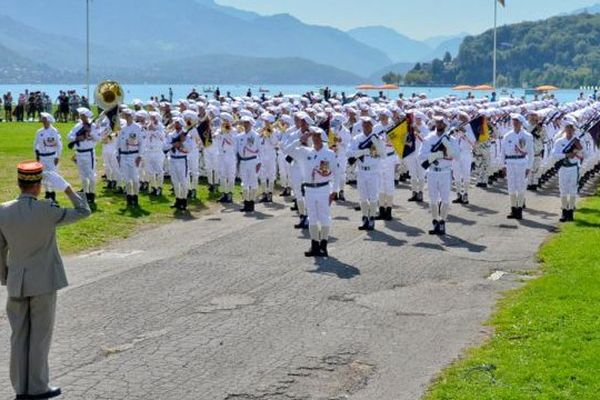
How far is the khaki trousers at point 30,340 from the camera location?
9.61 m

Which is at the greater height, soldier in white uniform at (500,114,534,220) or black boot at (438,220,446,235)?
soldier in white uniform at (500,114,534,220)

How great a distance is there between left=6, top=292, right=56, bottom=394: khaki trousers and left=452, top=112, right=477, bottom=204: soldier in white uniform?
16.0 metres

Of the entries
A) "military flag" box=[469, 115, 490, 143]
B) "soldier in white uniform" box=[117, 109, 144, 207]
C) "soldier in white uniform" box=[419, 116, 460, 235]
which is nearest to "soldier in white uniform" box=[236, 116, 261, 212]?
"soldier in white uniform" box=[117, 109, 144, 207]

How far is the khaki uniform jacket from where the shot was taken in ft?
31.1

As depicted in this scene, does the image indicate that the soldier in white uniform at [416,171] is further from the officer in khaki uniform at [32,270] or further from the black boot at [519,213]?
the officer in khaki uniform at [32,270]

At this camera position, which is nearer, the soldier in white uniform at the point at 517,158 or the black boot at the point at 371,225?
the black boot at the point at 371,225

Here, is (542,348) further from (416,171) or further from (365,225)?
(416,171)

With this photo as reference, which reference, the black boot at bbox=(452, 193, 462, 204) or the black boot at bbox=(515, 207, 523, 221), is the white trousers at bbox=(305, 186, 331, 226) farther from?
the black boot at bbox=(452, 193, 462, 204)

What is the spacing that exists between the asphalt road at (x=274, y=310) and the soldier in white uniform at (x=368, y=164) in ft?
1.60

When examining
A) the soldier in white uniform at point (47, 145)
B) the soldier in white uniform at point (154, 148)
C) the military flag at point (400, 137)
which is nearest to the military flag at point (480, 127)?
the military flag at point (400, 137)

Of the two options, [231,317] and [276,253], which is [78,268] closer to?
[276,253]

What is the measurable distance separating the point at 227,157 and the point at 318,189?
780 centimetres

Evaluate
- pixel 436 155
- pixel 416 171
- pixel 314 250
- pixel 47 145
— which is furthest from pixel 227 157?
pixel 314 250

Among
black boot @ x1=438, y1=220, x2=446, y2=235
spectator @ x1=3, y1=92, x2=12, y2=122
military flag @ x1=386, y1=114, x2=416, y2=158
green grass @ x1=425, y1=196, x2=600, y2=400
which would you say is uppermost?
spectator @ x1=3, y1=92, x2=12, y2=122
